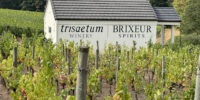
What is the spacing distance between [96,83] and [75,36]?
1027 cm

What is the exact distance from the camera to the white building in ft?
59.1

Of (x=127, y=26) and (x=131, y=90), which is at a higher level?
(x=127, y=26)

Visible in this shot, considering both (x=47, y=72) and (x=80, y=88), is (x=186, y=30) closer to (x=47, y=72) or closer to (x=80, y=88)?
(x=47, y=72)

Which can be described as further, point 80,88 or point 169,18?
point 169,18

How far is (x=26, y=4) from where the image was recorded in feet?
185

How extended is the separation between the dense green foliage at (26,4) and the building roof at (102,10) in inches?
1368

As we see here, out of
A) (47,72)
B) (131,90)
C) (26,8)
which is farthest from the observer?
(26,8)

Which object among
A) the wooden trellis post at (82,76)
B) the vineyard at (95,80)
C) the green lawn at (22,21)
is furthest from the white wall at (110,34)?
the wooden trellis post at (82,76)

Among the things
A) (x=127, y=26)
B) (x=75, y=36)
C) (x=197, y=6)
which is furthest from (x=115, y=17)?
(x=197, y=6)

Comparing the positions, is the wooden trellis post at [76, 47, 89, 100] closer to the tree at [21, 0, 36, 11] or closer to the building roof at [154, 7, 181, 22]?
the building roof at [154, 7, 181, 22]

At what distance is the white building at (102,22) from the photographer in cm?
1800

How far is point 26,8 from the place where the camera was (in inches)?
2217

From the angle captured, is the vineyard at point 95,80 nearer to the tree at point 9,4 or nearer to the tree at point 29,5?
the tree at point 29,5

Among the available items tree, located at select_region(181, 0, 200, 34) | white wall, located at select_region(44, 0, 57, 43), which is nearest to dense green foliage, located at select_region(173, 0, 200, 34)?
tree, located at select_region(181, 0, 200, 34)
